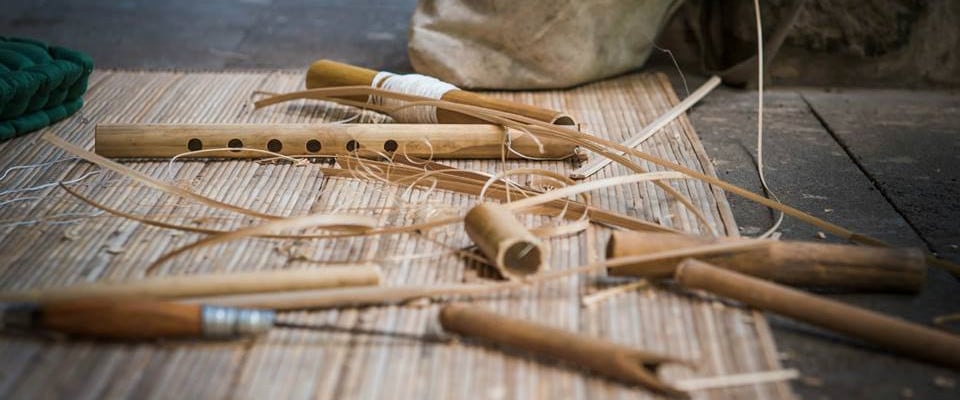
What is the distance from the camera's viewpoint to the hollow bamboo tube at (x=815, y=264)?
1.26 metres

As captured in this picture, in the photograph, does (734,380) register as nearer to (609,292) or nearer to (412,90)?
(609,292)

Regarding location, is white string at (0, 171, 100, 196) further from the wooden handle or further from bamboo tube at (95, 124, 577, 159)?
the wooden handle

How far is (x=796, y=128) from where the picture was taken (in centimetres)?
200

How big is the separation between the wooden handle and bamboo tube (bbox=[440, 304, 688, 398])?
11.8 inches

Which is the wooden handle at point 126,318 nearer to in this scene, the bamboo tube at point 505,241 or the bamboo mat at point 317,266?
the bamboo mat at point 317,266

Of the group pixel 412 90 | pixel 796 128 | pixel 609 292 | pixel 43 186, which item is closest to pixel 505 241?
pixel 609 292

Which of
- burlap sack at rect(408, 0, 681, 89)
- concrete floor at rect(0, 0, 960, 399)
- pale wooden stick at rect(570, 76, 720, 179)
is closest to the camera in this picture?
concrete floor at rect(0, 0, 960, 399)

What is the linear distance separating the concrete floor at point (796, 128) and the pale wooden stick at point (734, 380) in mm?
20

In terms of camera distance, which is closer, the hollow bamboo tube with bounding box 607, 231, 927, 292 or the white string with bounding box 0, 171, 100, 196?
the hollow bamboo tube with bounding box 607, 231, 927, 292

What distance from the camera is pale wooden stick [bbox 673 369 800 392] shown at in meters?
1.07

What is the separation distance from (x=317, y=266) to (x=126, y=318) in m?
0.29

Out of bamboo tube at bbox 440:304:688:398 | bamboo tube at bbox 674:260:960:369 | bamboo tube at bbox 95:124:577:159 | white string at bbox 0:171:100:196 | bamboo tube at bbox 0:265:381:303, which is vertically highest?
bamboo tube at bbox 674:260:960:369

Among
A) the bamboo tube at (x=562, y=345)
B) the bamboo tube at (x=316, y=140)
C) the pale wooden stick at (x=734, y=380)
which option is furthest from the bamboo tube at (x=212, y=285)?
the bamboo tube at (x=316, y=140)

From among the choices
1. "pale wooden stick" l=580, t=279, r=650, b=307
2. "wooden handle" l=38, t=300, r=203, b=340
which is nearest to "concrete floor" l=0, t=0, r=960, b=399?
"pale wooden stick" l=580, t=279, r=650, b=307
